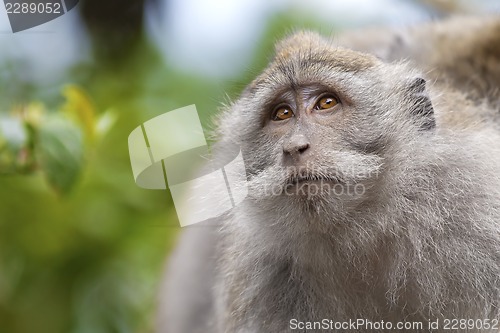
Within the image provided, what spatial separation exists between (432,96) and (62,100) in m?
1.49

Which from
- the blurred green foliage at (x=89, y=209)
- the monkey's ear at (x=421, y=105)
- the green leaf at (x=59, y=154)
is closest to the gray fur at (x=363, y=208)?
the monkey's ear at (x=421, y=105)

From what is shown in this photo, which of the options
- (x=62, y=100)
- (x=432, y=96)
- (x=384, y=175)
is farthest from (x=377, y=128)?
(x=62, y=100)

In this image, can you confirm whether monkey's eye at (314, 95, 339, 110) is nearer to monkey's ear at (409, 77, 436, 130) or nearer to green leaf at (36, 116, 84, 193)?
monkey's ear at (409, 77, 436, 130)

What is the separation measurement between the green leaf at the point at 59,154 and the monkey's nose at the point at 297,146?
89 centimetres

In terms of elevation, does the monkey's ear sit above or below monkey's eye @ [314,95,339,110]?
below

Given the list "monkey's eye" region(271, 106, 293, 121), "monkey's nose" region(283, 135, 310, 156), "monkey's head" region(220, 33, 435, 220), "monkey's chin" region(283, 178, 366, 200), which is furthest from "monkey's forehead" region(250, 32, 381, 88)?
"monkey's chin" region(283, 178, 366, 200)

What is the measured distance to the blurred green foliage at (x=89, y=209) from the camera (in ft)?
8.29

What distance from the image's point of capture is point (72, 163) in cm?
243

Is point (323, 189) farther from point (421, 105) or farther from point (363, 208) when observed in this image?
point (421, 105)

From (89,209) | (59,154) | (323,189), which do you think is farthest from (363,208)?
(89,209)

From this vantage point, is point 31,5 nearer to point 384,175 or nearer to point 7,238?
point 7,238

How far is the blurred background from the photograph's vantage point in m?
2.46

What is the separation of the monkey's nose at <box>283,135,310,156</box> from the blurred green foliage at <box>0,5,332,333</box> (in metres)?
0.54

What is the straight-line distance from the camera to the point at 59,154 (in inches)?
94.9
